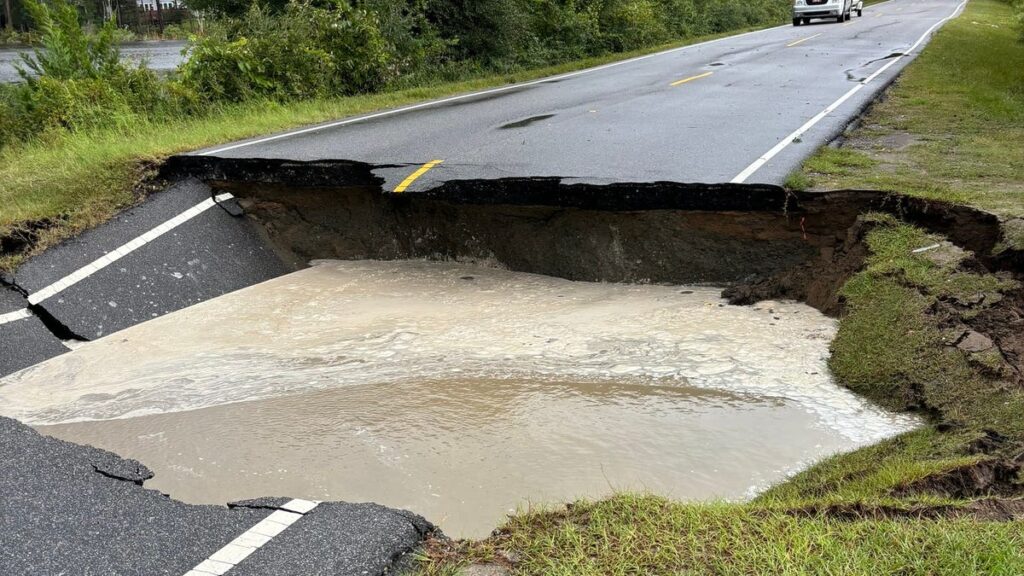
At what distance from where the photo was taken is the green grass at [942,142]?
Answer: 300 inches

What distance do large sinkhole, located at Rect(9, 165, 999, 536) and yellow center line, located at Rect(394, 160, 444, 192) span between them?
1.12ft

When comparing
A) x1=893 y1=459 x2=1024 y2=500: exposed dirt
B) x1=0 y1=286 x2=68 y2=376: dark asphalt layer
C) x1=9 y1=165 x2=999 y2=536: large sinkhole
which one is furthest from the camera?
x1=0 y1=286 x2=68 y2=376: dark asphalt layer

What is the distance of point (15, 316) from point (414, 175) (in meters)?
3.79

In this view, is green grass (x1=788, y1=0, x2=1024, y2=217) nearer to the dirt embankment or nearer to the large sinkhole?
the dirt embankment

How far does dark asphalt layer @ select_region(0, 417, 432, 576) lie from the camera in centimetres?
361

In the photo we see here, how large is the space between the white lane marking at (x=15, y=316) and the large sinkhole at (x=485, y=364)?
559mm

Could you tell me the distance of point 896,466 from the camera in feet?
14.7

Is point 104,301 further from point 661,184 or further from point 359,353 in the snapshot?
point 661,184

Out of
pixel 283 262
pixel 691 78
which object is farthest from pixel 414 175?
pixel 691 78

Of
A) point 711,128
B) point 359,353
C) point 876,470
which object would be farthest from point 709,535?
point 711,128

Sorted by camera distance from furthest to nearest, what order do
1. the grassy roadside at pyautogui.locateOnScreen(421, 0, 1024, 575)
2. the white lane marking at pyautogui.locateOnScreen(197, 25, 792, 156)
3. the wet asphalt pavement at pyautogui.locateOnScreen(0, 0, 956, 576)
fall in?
the white lane marking at pyautogui.locateOnScreen(197, 25, 792, 156) → the wet asphalt pavement at pyautogui.locateOnScreen(0, 0, 956, 576) → the grassy roadside at pyautogui.locateOnScreen(421, 0, 1024, 575)

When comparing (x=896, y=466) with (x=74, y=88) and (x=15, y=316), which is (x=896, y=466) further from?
(x=74, y=88)

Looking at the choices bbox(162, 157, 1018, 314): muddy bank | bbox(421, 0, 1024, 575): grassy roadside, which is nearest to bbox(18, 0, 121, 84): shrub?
bbox(162, 157, 1018, 314): muddy bank

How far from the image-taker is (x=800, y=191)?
762 cm
